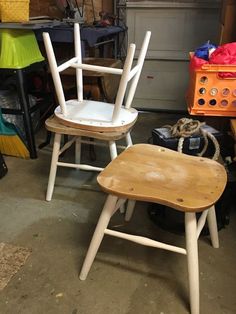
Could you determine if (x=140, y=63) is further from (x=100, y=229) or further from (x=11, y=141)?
(x=11, y=141)

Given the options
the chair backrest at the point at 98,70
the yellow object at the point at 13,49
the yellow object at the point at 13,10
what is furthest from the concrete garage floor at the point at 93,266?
the yellow object at the point at 13,10

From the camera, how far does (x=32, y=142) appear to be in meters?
2.07

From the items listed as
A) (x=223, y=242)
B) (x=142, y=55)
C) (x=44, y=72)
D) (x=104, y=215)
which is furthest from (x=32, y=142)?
(x=223, y=242)

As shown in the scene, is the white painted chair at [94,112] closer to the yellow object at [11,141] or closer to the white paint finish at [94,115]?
the white paint finish at [94,115]

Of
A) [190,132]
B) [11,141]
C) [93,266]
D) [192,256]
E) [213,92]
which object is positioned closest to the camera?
[192,256]

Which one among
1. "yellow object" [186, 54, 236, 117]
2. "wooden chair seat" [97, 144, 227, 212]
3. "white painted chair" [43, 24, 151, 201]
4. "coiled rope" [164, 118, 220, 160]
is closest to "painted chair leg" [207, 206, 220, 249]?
"wooden chair seat" [97, 144, 227, 212]

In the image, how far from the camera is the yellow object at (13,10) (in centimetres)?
187

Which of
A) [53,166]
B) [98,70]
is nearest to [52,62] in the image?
[98,70]

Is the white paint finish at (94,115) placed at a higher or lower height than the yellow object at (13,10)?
lower

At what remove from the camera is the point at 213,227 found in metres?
1.28

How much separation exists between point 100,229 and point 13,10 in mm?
1552

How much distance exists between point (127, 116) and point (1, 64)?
937 millimetres

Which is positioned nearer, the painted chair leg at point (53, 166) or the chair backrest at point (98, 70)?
the chair backrest at point (98, 70)

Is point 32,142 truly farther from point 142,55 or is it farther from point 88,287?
point 88,287
